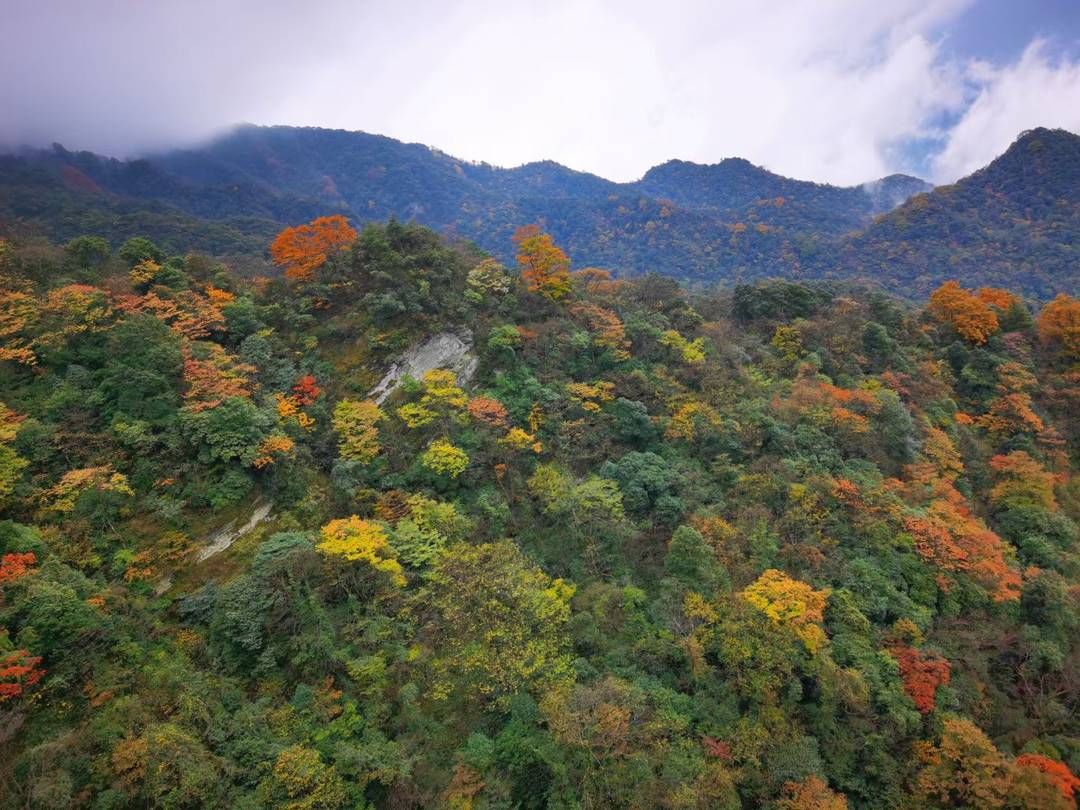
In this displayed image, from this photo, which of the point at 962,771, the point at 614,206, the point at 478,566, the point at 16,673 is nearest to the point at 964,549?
the point at 962,771

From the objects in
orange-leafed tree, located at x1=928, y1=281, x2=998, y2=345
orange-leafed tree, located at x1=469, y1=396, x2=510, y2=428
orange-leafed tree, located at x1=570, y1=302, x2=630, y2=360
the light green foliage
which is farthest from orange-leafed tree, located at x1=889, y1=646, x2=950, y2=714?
orange-leafed tree, located at x1=928, y1=281, x2=998, y2=345

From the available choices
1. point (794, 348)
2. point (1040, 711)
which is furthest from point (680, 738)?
point (794, 348)

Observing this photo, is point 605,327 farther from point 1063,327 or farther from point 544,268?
point 1063,327

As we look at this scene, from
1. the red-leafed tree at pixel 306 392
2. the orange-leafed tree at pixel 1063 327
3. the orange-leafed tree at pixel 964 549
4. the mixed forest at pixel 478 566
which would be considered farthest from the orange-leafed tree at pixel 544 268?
the orange-leafed tree at pixel 1063 327

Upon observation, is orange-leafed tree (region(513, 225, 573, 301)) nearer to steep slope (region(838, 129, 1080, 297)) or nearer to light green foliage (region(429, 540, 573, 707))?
light green foliage (region(429, 540, 573, 707))

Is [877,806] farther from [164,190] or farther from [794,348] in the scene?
[164,190]

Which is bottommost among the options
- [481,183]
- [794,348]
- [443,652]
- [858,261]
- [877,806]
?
[877,806]

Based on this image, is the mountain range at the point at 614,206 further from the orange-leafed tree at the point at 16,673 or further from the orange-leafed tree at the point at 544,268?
the orange-leafed tree at the point at 16,673
